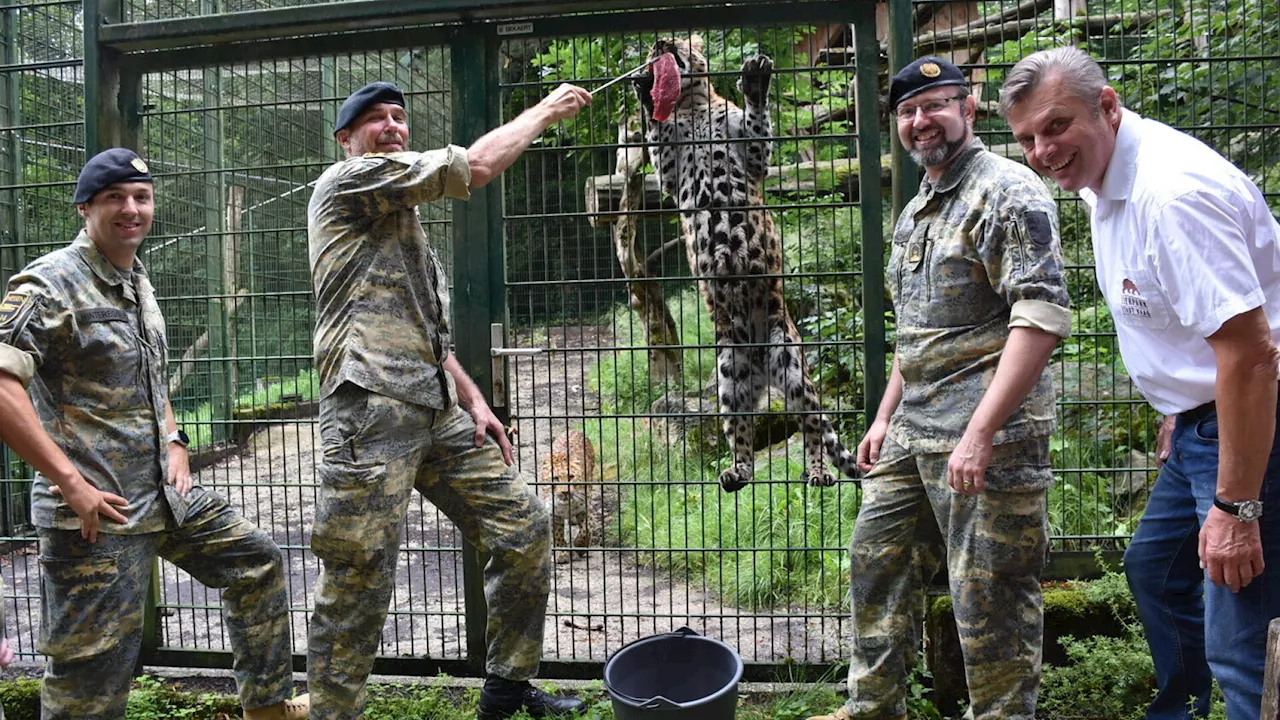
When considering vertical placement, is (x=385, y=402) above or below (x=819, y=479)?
above

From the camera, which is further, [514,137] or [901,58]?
[901,58]

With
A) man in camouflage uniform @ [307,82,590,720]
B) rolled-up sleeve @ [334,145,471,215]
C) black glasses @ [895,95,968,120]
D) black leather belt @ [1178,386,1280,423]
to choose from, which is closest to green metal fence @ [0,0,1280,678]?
man in camouflage uniform @ [307,82,590,720]

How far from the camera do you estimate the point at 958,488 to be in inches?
118

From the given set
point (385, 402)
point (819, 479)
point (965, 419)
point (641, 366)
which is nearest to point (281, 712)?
point (385, 402)

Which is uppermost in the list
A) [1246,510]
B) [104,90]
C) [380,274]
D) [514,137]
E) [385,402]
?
[104,90]

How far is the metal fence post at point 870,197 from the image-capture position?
4.06 metres

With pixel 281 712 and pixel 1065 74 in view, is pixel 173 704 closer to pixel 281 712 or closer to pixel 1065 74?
pixel 281 712

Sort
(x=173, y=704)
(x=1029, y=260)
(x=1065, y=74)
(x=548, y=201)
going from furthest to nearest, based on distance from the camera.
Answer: (x=548, y=201), (x=173, y=704), (x=1029, y=260), (x=1065, y=74)

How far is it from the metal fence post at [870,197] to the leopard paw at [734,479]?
0.79m

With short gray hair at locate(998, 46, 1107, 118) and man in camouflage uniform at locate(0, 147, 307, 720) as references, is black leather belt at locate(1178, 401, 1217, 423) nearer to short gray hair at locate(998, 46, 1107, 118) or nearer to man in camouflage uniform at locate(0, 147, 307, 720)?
short gray hair at locate(998, 46, 1107, 118)

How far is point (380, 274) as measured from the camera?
11.8ft

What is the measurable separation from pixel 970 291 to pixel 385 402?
6.59 feet

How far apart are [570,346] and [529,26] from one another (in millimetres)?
1401

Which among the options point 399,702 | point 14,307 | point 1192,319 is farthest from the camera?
point 399,702
